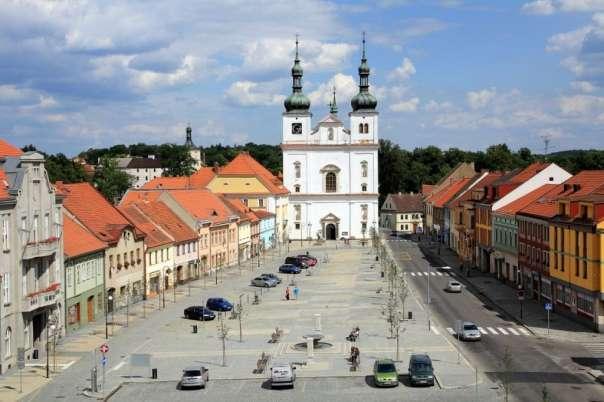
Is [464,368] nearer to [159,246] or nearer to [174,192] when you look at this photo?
[159,246]

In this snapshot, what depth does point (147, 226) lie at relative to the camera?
78375mm

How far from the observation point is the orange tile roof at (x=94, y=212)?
2539 inches

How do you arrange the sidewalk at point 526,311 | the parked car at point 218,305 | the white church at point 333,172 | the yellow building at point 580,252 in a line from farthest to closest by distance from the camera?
the white church at point 333,172 → the parked car at point 218,305 → the yellow building at point 580,252 → the sidewalk at point 526,311

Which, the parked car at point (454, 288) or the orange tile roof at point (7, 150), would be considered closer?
the orange tile roof at point (7, 150)

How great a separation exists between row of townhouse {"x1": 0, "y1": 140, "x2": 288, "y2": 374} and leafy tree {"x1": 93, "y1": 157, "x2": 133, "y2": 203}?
57957 millimetres

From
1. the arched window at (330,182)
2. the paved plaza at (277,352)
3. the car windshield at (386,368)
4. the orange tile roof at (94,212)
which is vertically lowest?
the paved plaza at (277,352)

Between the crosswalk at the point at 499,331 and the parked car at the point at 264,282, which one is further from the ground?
the parked car at the point at 264,282

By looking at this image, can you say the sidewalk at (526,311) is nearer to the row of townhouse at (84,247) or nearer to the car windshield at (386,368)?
the car windshield at (386,368)

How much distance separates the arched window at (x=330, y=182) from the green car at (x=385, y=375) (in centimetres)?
10291

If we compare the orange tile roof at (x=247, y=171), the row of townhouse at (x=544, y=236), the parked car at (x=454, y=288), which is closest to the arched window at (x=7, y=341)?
the row of townhouse at (x=544, y=236)

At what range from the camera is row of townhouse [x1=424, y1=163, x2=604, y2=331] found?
53.6 m

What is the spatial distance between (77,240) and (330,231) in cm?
8598

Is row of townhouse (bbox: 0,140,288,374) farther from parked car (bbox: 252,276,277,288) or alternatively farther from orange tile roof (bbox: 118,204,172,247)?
parked car (bbox: 252,276,277,288)

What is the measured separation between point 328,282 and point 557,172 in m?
23.4
